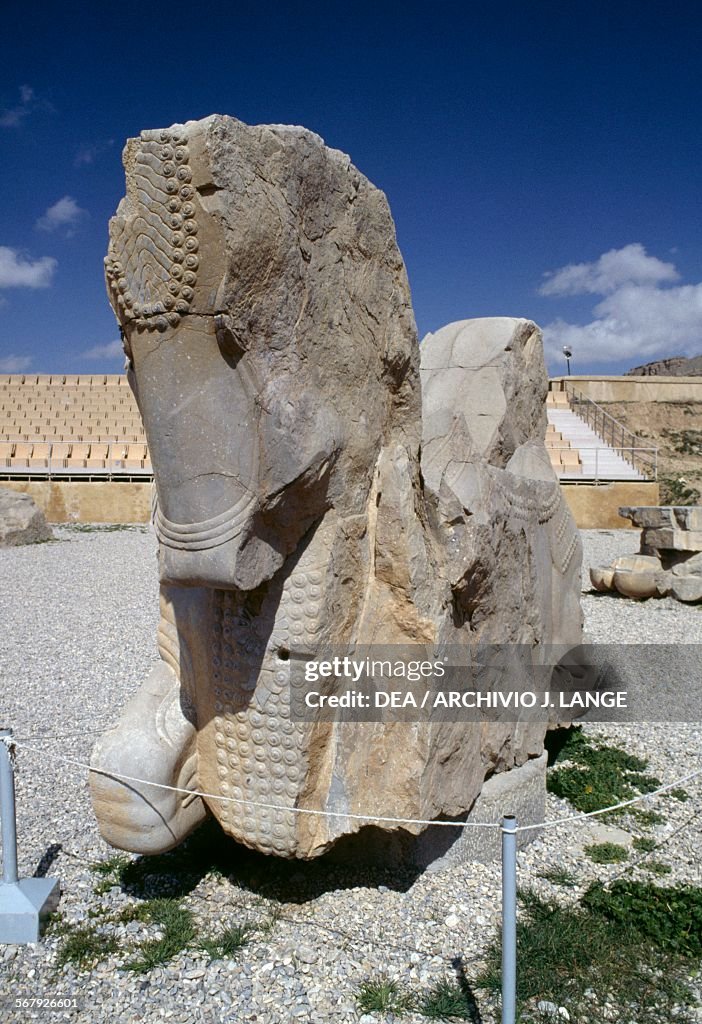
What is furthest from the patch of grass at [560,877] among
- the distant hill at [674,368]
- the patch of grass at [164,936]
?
the distant hill at [674,368]

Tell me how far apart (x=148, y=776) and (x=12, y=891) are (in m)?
0.70

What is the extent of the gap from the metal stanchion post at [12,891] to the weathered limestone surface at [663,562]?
7037 mm

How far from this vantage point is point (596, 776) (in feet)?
13.1

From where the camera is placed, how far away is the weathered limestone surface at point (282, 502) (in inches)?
81.7

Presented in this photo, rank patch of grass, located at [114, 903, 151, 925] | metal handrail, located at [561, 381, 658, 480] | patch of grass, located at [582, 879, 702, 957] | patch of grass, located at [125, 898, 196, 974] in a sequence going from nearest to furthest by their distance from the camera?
patch of grass, located at [125, 898, 196, 974] → patch of grass, located at [582, 879, 702, 957] → patch of grass, located at [114, 903, 151, 925] → metal handrail, located at [561, 381, 658, 480]

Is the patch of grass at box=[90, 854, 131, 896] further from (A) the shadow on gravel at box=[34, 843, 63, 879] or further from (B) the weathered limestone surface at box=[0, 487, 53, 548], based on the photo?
(B) the weathered limestone surface at box=[0, 487, 53, 548]

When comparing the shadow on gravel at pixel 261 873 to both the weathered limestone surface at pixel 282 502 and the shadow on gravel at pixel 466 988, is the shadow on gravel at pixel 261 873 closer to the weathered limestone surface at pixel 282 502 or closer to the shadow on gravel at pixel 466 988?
the weathered limestone surface at pixel 282 502

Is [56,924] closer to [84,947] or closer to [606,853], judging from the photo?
[84,947]

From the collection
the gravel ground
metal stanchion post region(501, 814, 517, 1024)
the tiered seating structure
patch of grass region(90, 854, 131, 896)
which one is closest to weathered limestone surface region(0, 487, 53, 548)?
the tiered seating structure

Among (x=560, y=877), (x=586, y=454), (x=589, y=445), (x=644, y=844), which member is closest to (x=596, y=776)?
(x=644, y=844)

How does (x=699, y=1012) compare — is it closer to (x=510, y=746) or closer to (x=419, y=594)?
(x=510, y=746)

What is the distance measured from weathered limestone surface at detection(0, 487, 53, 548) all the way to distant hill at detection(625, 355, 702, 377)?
21591 mm

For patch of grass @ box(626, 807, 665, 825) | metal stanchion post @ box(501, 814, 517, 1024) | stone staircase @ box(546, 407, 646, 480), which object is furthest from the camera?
stone staircase @ box(546, 407, 646, 480)

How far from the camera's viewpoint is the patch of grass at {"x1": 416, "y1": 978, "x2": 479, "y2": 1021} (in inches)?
90.3
